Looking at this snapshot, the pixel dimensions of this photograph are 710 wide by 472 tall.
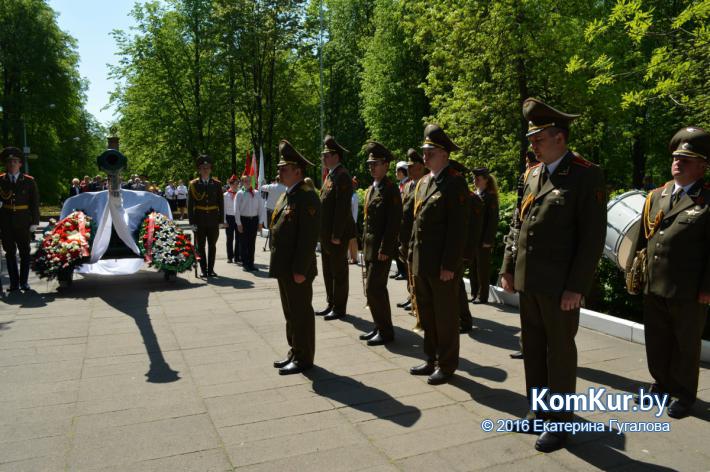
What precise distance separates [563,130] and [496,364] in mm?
2685

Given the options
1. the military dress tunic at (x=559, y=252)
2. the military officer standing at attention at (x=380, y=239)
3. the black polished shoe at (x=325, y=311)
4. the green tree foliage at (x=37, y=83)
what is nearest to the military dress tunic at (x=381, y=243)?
the military officer standing at attention at (x=380, y=239)

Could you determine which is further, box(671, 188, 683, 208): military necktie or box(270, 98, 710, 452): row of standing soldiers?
box(671, 188, 683, 208): military necktie

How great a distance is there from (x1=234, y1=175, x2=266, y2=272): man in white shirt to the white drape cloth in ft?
5.54

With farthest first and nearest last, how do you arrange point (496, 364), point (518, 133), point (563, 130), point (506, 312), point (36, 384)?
point (518, 133) < point (506, 312) < point (496, 364) < point (36, 384) < point (563, 130)

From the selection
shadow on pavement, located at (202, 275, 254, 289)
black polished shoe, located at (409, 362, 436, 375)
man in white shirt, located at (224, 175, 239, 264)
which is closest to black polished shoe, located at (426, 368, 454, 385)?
black polished shoe, located at (409, 362, 436, 375)

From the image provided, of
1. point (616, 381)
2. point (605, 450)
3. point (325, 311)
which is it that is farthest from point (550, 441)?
point (325, 311)

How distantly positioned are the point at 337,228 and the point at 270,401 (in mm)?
2987

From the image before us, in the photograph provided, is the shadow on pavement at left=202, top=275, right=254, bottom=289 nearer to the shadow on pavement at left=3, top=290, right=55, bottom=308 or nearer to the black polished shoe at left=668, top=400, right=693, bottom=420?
the shadow on pavement at left=3, top=290, right=55, bottom=308

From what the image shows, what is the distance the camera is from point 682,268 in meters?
4.33

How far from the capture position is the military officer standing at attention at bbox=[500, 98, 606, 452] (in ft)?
12.2

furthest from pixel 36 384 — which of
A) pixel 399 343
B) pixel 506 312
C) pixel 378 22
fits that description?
pixel 378 22

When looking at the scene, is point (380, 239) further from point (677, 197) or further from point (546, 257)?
point (677, 197)

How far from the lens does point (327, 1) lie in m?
44.2

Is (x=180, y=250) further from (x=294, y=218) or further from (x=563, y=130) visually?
(x=563, y=130)
